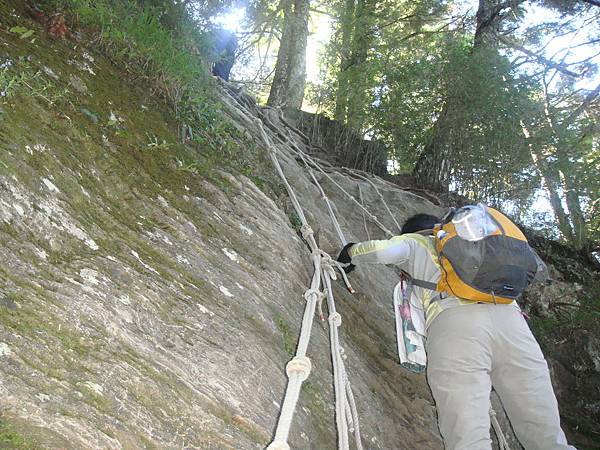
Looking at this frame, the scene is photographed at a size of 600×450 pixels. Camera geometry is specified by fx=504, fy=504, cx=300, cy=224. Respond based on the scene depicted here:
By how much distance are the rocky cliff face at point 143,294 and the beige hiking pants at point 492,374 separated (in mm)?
480

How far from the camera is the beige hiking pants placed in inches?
113

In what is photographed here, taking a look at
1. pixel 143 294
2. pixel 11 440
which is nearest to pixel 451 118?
pixel 143 294

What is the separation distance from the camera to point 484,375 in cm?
292

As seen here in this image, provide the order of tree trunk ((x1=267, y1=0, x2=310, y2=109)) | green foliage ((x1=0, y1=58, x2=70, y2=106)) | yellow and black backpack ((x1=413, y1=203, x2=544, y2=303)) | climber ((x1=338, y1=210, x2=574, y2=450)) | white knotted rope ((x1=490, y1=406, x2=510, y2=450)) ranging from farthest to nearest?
1. tree trunk ((x1=267, y1=0, x2=310, y2=109))
2. white knotted rope ((x1=490, y1=406, x2=510, y2=450))
3. yellow and black backpack ((x1=413, y1=203, x2=544, y2=303))
4. climber ((x1=338, y1=210, x2=574, y2=450))
5. green foliage ((x1=0, y1=58, x2=70, y2=106))

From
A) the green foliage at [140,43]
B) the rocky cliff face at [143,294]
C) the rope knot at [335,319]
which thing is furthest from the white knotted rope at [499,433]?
the green foliage at [140,43]

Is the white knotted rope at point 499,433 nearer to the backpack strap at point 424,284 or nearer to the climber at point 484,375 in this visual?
the climber at point 484,375

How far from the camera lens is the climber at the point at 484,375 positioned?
2.82 m

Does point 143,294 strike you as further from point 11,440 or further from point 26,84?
point 26,84

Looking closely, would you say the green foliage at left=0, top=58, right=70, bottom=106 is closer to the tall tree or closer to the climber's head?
the climber's head

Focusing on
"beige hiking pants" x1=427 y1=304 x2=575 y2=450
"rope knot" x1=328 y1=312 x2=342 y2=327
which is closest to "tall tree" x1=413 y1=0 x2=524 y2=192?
"beige hiking pants" x1=427 y1=304 x2=575 y2=450

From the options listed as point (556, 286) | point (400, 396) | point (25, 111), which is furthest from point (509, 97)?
point (25, 111)

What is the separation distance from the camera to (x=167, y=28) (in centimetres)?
414

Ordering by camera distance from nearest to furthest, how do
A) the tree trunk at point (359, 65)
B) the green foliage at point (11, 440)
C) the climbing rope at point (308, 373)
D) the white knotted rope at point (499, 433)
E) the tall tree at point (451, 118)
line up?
1. the green foliage at point (11, 440)
2. the climbing rope at point (308, 373)
3. the white knotted rope at point (499, 433)
4. the tall tree at point (451, 118)
5. the tree trunk at point (359, 65)

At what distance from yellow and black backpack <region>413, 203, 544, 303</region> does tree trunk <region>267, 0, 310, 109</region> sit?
588 cm
